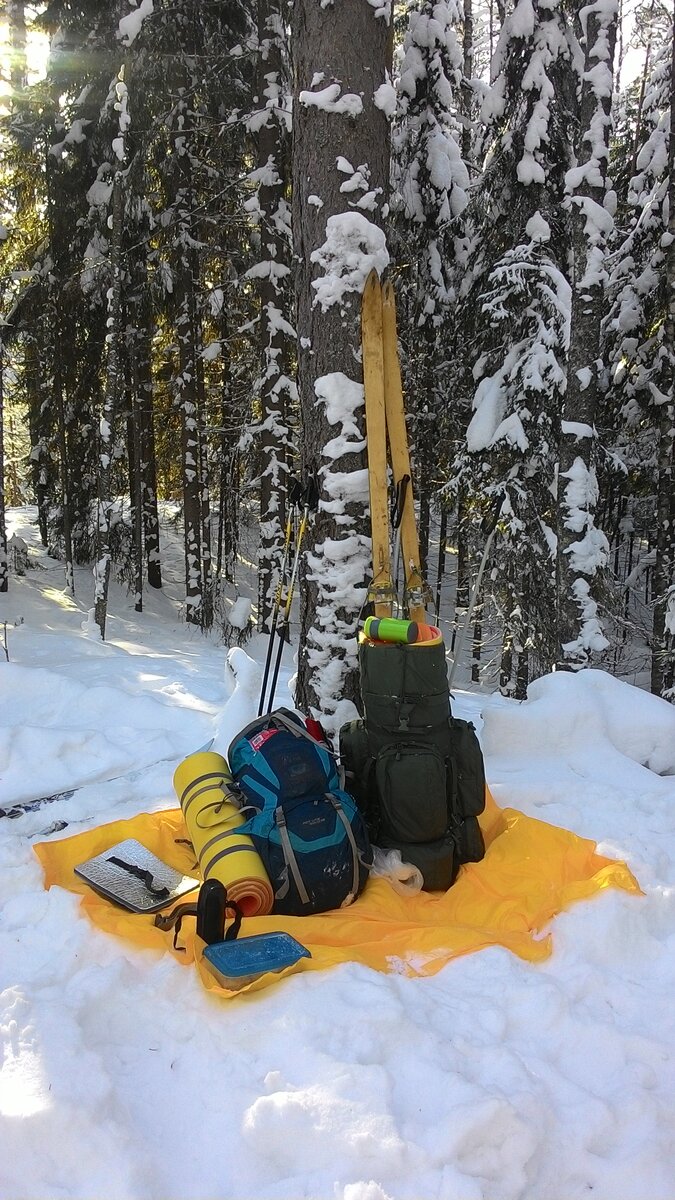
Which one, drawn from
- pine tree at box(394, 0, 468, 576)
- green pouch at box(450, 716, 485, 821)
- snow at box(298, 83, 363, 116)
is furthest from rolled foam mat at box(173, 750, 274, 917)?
pine tree at box(394, 0, 468, 576)

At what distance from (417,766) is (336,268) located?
9.54ft

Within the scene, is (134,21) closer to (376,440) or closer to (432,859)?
(376,440)

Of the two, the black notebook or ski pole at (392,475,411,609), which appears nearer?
the black notebook

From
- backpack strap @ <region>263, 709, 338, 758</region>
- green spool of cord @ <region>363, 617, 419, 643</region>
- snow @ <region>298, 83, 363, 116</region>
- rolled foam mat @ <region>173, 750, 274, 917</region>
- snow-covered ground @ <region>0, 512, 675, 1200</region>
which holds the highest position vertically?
snow @ <region>298, 83, 363, 116</region>

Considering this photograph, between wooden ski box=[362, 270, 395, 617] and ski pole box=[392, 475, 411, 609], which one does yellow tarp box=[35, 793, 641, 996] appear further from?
ski pole box=[392, 475, 411, 609]

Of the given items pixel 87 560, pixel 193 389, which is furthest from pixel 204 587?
pixel 87 560

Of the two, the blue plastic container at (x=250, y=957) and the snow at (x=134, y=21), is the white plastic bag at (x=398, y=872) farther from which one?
the snow at (x=134, y=21)

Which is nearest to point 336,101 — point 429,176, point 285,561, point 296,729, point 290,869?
point 285,561

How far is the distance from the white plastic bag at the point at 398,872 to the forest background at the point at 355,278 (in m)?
1.25

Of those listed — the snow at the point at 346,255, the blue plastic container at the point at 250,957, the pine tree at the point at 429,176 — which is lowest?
the blue plastic container at the point at 250,957

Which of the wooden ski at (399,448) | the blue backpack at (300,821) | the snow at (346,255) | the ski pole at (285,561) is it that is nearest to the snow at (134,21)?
the snow at (346,255)

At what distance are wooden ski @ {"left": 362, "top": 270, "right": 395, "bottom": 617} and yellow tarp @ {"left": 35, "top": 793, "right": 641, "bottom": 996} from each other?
134 centimetres

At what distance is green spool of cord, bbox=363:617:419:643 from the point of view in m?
3.53

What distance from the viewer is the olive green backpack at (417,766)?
331 cm
